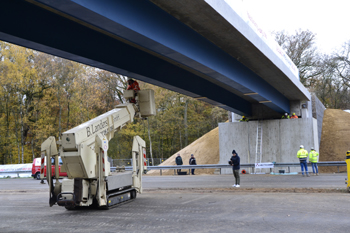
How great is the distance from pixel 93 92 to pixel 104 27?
1280 inches

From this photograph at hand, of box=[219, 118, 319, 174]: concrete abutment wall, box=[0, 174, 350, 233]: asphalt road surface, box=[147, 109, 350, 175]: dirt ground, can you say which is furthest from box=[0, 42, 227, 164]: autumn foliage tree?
box=[0, 174, 350, 233]: asphalt road surface

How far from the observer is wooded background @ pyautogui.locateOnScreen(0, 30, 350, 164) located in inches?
1517

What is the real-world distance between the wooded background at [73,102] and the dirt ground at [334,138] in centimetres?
1280

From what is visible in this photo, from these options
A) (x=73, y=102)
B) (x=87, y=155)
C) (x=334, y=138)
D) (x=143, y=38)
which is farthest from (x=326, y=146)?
(x=73, y=102)

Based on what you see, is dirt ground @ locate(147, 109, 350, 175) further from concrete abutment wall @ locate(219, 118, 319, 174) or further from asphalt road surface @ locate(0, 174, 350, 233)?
asphalt road surface @ locate(0, 174, 350, 233)

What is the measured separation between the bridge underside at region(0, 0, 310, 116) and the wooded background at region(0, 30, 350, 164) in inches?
954

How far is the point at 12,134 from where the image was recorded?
40.2 meters

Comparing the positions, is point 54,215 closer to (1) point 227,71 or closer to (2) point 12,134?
(1) point 227,71

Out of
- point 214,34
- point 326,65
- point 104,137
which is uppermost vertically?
point 326,65

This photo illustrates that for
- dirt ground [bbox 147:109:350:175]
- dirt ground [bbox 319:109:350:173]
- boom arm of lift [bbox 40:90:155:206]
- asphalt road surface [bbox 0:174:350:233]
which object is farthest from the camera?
dirt ground [bbox 147:109:350:175]

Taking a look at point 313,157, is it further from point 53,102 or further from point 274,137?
point 53,102

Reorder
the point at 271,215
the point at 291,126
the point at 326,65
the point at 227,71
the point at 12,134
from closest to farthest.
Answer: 1. the point at 271,215
2. the point at 227,71
3. the point at 291,126
4. the point at 12,134
5. the point at 326,65

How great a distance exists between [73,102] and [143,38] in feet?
114

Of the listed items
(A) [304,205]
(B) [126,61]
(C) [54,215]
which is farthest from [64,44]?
(A) [304,205]
